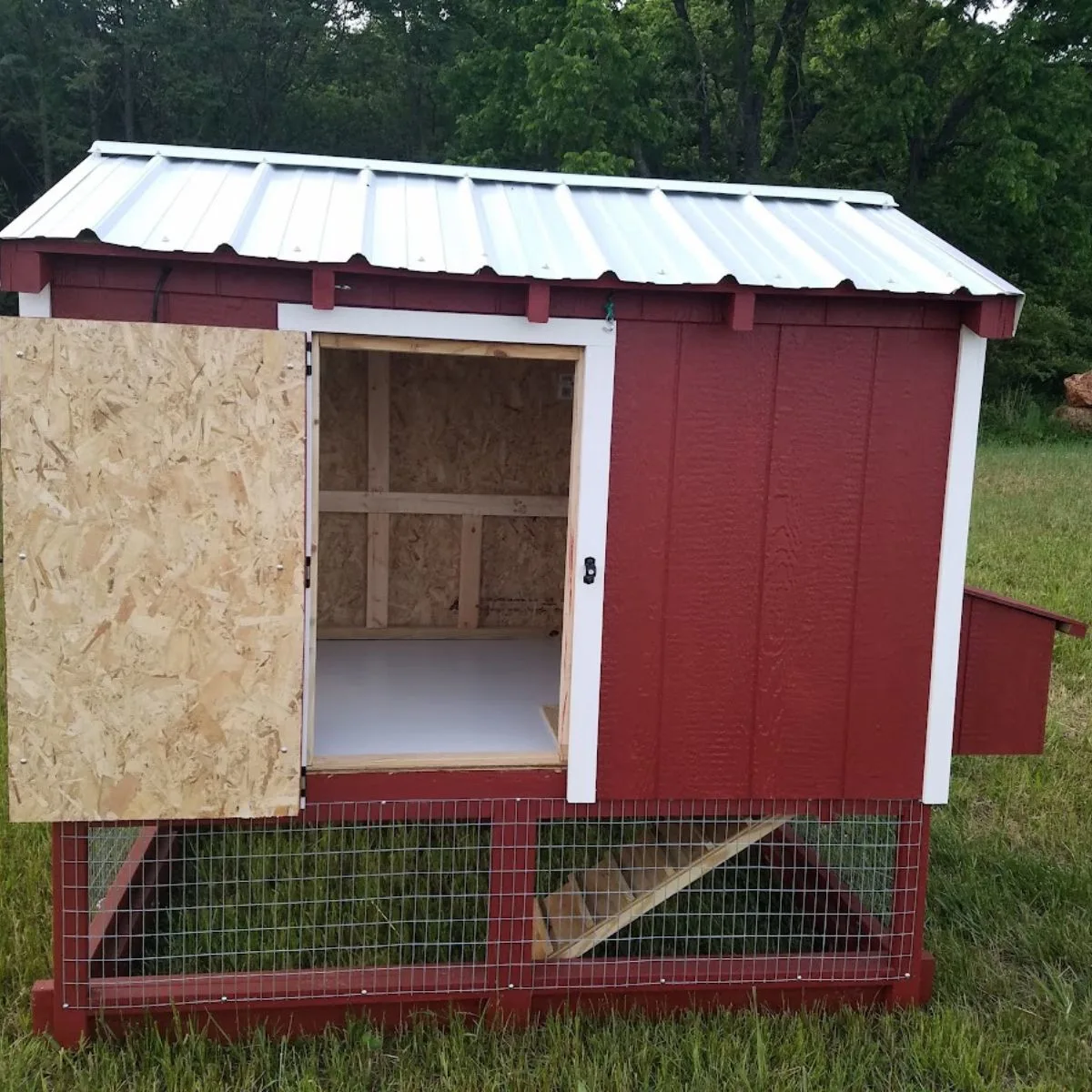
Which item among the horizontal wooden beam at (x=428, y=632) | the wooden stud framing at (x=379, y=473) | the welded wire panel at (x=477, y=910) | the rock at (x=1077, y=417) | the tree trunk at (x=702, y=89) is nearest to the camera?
the welded wire panel at (x=477, y=910)

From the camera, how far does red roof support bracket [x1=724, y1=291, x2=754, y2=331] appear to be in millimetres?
3623

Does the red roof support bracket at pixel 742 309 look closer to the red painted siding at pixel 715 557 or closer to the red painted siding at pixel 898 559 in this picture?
the red painted siding at pixel 715 557

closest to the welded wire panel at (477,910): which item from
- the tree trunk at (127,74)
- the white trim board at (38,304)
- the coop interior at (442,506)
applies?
the coop interior at (442,506)

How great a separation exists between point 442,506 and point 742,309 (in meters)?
2.83

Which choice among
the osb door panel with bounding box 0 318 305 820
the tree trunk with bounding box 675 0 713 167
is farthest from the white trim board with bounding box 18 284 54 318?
the tree trunk with bounding box 675 0 713 167

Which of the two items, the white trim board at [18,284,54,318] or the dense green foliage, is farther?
the dense green foliage

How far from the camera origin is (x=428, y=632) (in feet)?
20.2

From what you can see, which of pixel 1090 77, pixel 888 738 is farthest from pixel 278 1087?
pixel 1090 77

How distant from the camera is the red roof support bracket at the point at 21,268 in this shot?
10.7ft

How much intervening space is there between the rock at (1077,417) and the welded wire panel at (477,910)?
18.9 m

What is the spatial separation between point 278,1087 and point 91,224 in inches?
112

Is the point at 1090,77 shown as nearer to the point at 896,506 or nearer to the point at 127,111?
the point at 127,111

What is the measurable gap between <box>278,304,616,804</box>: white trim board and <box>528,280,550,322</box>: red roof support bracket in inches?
2.9

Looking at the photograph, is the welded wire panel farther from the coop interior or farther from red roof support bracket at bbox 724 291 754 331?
red roof support bracket at bbox 724 291 754 331
